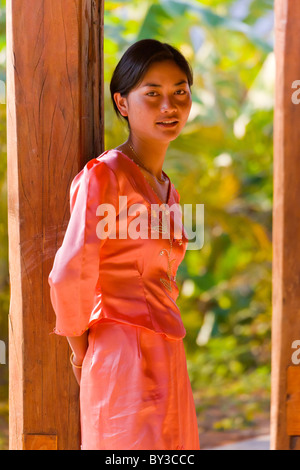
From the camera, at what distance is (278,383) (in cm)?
231

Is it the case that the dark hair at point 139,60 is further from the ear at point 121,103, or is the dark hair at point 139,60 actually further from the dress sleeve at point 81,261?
the dress sleeve at point 81,261

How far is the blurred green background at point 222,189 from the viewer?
212 inches

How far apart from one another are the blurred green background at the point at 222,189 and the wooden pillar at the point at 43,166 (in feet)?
9.96

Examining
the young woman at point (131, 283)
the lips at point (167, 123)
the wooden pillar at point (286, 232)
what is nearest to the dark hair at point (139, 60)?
the young woman at point (131, 283)

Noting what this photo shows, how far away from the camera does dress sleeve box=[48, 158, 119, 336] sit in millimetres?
1662

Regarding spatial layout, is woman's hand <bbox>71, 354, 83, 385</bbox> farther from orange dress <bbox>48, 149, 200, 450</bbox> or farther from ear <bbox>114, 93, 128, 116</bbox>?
ear <bbox>114, 93, 128, 116</bbox>

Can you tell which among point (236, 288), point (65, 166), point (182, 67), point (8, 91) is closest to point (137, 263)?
point (65, 166)

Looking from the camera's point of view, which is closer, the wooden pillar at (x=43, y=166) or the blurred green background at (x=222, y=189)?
the wooden pillar at (x=43, y=166)

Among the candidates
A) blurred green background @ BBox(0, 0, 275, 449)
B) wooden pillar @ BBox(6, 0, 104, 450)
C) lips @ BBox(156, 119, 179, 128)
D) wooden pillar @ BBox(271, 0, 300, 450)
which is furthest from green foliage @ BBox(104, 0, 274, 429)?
lips @ BBox(156, 119, 179, 128)

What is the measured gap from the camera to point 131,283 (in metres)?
1.78

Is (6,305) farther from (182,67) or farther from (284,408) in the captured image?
(182,67)

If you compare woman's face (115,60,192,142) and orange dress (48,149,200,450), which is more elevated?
woman's face (115,60,192,142)

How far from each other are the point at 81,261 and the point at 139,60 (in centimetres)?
62

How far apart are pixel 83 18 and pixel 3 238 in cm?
345
